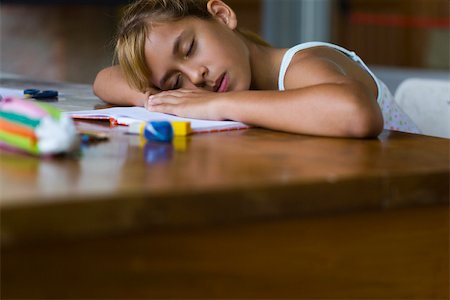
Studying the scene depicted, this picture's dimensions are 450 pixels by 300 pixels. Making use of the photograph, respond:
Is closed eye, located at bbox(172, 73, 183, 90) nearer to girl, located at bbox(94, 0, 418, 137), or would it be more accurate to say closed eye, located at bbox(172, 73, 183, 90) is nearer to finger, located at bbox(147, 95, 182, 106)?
girl, located at bbox(94, 0, 418, 137)

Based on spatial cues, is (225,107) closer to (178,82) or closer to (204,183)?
(178,82)

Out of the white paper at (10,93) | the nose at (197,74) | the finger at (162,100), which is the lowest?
the white paper at (10,93)

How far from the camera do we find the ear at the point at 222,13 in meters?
1.67

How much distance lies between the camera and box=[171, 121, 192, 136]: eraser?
3.63ft

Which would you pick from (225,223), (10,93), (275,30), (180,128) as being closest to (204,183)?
(225,223)

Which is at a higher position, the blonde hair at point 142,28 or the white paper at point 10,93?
the blonde hair at point 142,28

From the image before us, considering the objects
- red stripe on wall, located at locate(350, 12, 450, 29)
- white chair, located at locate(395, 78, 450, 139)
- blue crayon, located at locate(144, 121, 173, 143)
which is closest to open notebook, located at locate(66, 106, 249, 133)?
blue crayon, located at locate(144, 121, 173, 143)

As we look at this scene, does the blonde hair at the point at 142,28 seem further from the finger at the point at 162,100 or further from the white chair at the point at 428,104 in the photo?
the white chair at the point at 428,104

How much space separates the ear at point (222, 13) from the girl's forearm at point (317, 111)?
1.50 ft

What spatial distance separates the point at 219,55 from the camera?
1.50 metres

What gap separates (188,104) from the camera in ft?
4.37

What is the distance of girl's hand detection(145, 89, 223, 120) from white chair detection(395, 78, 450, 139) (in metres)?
0.64

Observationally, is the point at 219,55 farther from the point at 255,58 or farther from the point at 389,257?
the point at 389,257


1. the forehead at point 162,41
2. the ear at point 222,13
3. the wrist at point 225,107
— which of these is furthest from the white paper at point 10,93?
the wrist at point 225,107
